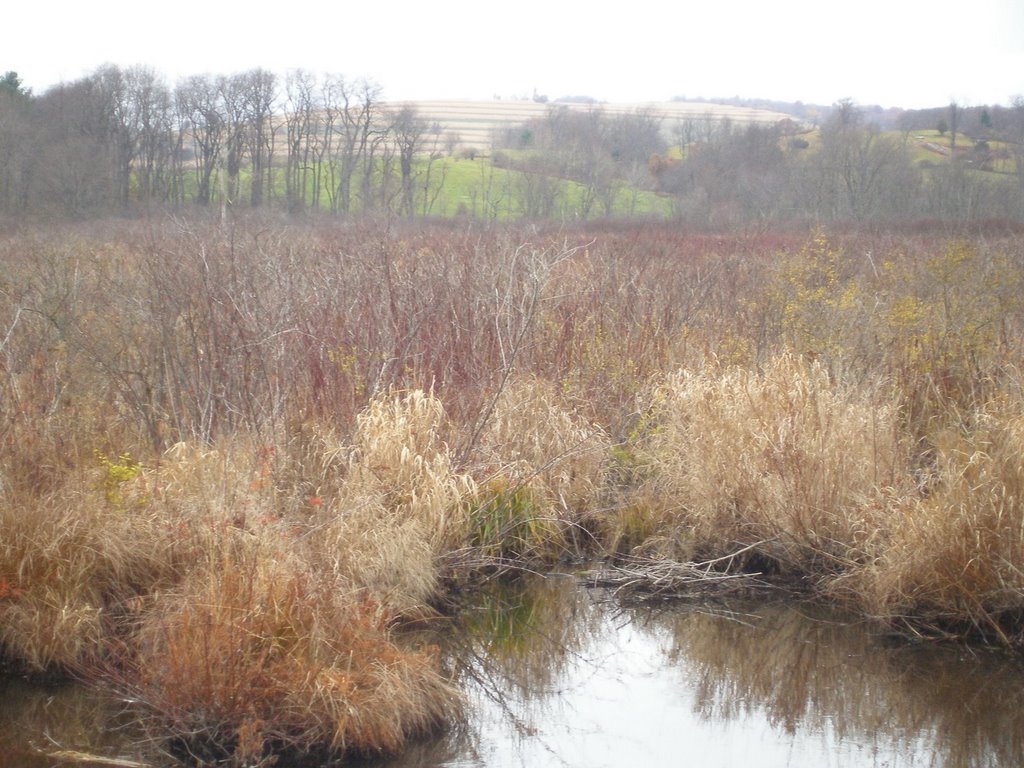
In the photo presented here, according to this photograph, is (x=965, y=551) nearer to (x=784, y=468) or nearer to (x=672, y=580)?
(x=784, y=468)

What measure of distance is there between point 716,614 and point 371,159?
43.6 metres

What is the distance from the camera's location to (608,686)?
19.5ft

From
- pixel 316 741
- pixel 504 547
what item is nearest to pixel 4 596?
pixel 316 741

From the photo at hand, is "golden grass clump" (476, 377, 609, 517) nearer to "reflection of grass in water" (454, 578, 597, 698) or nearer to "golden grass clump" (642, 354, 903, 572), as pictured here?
"golden grass clump" (642, 354, 903, 572)

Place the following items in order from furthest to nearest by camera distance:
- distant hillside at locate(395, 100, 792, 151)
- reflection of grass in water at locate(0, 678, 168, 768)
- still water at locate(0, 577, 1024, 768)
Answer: distant hillside at locate(395, 100, 792, 151), still water at locate(0, 577, 1024, 768), reflection of grass in water at locate(0, 678, 168, 768)

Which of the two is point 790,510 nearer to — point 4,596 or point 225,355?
point 225,355

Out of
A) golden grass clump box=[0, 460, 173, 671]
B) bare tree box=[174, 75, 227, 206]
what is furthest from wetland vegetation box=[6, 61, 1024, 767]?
bare tree box=[174, 75, 227, 206]

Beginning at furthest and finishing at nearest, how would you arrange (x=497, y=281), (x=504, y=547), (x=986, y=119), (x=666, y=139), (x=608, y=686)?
(x=666, y=139) < (x=986, y=119) < (x=497, y=281) < (x=504, y=547) < (x=608, y=686)

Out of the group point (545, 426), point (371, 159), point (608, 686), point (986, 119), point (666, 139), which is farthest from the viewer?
point (666, 139)

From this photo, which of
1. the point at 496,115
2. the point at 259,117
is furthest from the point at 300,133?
the point at 496,115

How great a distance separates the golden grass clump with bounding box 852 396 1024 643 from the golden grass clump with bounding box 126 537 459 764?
315 cm

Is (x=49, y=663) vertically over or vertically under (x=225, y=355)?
under

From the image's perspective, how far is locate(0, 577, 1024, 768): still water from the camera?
5.06 meters

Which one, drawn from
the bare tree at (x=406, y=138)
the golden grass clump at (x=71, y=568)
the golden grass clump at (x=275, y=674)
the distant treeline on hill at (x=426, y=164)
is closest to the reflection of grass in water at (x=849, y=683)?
the golden grass clump at (x=275, y=674)
